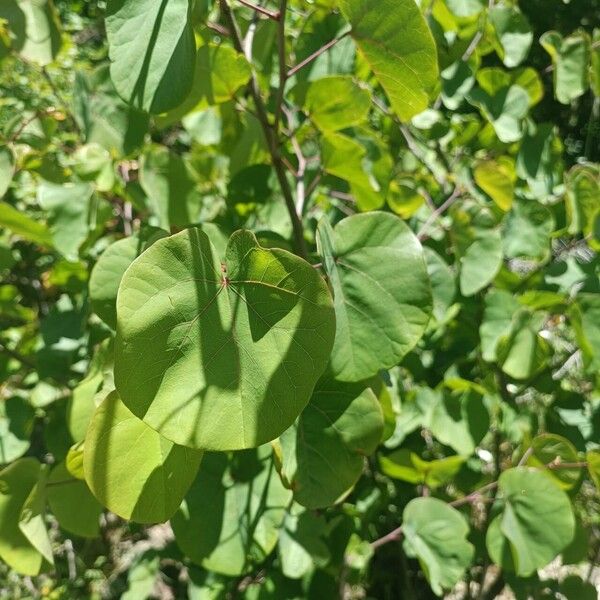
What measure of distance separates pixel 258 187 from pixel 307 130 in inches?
4.6

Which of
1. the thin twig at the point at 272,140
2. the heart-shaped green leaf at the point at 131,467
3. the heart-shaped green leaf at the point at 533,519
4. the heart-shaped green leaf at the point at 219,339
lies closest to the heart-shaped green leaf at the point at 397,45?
the thin twig at the point at 272,140

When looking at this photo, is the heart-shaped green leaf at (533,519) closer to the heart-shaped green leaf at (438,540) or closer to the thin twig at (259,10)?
the heart-shaped green leaf at (438,540)

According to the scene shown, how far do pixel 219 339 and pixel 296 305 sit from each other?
7 centimetres

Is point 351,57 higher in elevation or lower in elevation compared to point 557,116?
higher

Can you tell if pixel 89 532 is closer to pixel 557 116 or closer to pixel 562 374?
pixel 562 374

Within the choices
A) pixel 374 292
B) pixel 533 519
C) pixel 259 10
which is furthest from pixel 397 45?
pixel 533 519

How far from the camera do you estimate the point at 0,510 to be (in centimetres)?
69

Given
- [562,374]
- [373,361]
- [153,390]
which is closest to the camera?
Result: [153,390]

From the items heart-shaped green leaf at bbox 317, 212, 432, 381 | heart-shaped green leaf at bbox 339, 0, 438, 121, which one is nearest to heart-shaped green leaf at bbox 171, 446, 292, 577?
heart-shaped green leaf at bbox 317, 212, 432, 381

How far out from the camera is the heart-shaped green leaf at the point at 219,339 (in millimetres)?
Result: 433

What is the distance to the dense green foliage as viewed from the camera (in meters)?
Result: 0.46

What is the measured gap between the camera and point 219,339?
0.45 m

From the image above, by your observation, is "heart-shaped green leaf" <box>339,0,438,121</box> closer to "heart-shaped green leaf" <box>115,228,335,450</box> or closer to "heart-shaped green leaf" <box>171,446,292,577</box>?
"heart-shaped green leaf" <box>115,228,335,450</box>

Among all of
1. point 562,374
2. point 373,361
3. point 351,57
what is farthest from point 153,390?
point 562,374
